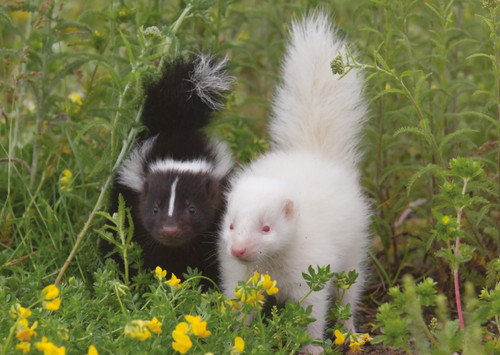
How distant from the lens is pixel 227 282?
14.5 ft

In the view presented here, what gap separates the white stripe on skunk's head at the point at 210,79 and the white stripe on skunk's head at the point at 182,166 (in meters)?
0.38

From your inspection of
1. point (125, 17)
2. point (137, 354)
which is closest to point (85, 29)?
point (125, 17)

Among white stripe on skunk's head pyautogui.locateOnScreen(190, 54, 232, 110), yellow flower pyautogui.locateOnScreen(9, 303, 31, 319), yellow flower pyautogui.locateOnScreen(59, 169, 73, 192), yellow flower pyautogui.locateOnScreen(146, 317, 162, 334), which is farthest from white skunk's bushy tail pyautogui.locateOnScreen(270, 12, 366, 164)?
yellow flower pyautogui.locateOnScreen(9, 303, 31, 319)

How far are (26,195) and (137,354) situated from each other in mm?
2441

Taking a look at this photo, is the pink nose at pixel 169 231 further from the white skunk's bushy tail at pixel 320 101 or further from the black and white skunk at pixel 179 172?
the white skunk's bushy tail at pixel 320 101

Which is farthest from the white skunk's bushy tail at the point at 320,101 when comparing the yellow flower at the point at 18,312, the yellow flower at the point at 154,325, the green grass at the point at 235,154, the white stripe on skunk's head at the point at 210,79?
the yellow flower at the point at 18,312

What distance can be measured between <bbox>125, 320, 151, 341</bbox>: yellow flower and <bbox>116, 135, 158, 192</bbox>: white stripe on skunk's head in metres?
1.86

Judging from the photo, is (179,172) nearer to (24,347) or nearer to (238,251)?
(238,251)

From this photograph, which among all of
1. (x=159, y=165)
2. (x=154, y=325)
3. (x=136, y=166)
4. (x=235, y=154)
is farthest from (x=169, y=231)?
(x=235, y=154)

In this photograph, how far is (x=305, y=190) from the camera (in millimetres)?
4453

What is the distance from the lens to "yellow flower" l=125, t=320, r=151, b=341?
3.10 meters

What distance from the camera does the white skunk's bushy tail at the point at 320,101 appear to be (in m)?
4.86

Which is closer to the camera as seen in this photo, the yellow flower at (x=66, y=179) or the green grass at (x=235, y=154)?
the green grass at (x=235, y=154)

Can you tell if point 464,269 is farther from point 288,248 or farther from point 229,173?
point 229,173
